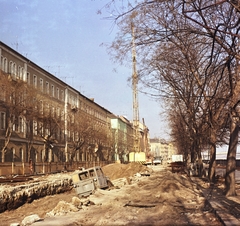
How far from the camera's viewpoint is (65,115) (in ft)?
194

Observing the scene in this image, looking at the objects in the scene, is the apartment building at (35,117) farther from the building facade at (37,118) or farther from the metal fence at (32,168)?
the metal fence at (32,168)

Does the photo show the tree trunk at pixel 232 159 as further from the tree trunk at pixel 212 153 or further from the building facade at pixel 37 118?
the building facade at pixel 37 118

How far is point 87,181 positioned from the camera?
2242 centimetres

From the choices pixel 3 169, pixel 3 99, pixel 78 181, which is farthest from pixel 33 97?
pixel 78 181

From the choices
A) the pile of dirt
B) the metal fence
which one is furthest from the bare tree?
the pile of dirt

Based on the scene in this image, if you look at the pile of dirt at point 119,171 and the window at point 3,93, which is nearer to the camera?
the window at point 3,93

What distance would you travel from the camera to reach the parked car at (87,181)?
22250 mm

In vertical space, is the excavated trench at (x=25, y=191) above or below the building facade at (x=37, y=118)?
below

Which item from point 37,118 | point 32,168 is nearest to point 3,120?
point 37,118

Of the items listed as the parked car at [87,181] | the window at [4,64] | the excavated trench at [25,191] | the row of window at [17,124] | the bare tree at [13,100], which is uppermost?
the window at [4,64]

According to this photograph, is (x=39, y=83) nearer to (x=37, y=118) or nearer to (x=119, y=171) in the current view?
(x=37, y=118)

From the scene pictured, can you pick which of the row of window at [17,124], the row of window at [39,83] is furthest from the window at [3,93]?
the row of window at [39,83]

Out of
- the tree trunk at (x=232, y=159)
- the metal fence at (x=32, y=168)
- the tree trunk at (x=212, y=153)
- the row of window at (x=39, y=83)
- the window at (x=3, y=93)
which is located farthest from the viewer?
the row of window at (x=39, y=83)

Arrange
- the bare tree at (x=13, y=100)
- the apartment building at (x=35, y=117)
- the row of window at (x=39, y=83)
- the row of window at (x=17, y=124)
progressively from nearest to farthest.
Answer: the bare tree at (x=13, y=100)
the apartment building at (x=35, y=117)
the row of window at (x=17, y=124)
the row of window at (x=39, y=83)
